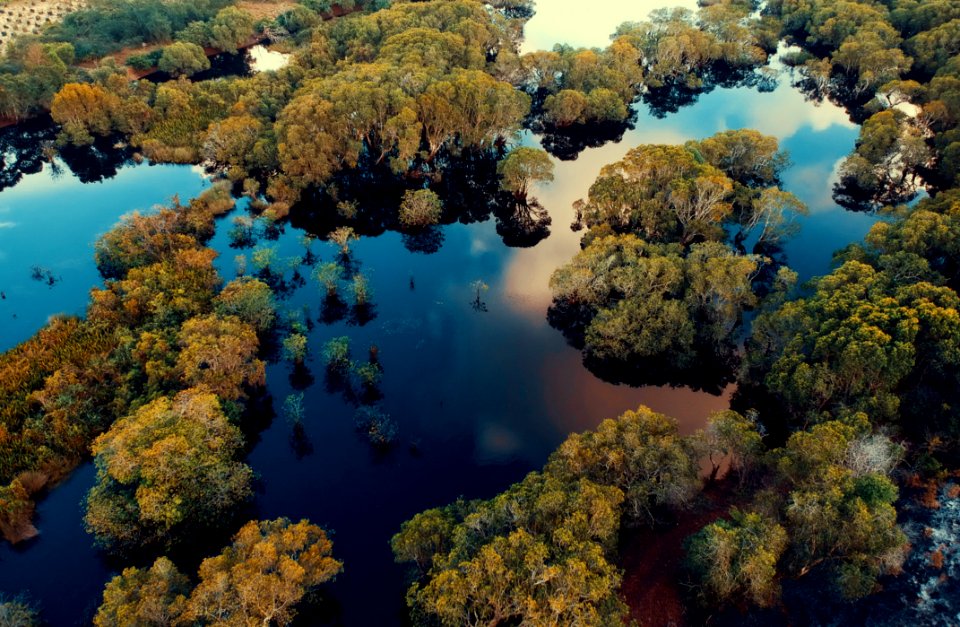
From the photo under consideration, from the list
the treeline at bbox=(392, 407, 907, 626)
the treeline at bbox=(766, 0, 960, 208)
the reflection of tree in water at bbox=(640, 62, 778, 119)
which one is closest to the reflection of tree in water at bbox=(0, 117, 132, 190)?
the treeline at bbox=(392, 407, 907, 626)

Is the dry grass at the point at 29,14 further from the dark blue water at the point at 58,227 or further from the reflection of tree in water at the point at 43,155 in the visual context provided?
the dark blue water at the point at 58,227

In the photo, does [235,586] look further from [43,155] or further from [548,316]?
[43,155]

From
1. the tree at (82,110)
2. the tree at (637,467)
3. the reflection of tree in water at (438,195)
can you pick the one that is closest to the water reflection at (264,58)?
the tree at (82,110)

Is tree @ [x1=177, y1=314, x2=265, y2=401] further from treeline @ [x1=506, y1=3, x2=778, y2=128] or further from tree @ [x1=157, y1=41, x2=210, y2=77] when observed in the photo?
tree @ [x1=157, y1=41, x2=210, y2=77]

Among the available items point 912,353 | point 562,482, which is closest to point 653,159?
point 912,353

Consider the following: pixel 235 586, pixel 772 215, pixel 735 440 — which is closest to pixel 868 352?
pixel 735 440
